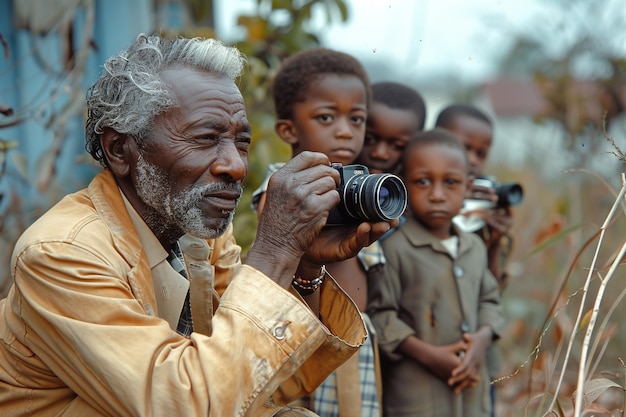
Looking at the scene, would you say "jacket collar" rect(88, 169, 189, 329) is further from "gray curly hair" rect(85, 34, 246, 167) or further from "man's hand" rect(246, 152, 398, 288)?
"man's hand" rect(246, 152, 398, 288)

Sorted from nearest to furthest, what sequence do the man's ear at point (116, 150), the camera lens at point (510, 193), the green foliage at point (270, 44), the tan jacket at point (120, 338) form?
the tan jacket at point (120, 338), the man's ear at point (116, 150), the camera lens at point (510, 193), the green foliage at point (270, 44)

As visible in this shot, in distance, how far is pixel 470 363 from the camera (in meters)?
3.24

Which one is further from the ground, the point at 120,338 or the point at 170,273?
the point at 120,338

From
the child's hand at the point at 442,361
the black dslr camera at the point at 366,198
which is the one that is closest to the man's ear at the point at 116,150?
the black dslr camera at the point at 366,198

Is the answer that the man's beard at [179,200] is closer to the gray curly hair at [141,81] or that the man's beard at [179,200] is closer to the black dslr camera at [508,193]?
the gray curly hair at [141,81]

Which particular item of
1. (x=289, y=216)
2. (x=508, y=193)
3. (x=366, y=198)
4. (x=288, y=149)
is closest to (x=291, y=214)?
(x=289, y=216)

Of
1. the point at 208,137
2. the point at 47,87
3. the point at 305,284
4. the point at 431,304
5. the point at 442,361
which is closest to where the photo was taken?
the point at 208,137

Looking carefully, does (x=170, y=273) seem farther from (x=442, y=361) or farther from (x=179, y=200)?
(x=442, y=361)

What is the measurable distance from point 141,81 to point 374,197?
29.2 inches

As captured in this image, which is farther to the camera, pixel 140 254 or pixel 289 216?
pixel 140 254

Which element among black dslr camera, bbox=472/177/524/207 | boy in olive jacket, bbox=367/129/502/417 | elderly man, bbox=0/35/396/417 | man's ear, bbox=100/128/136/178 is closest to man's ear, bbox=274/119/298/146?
boy in olive jacket, bbox=367/129/502/417

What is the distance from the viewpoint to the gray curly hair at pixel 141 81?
2.31m

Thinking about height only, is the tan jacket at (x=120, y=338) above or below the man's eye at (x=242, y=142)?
below

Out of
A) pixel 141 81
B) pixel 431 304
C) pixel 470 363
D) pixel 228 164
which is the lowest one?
pixel 470 363
